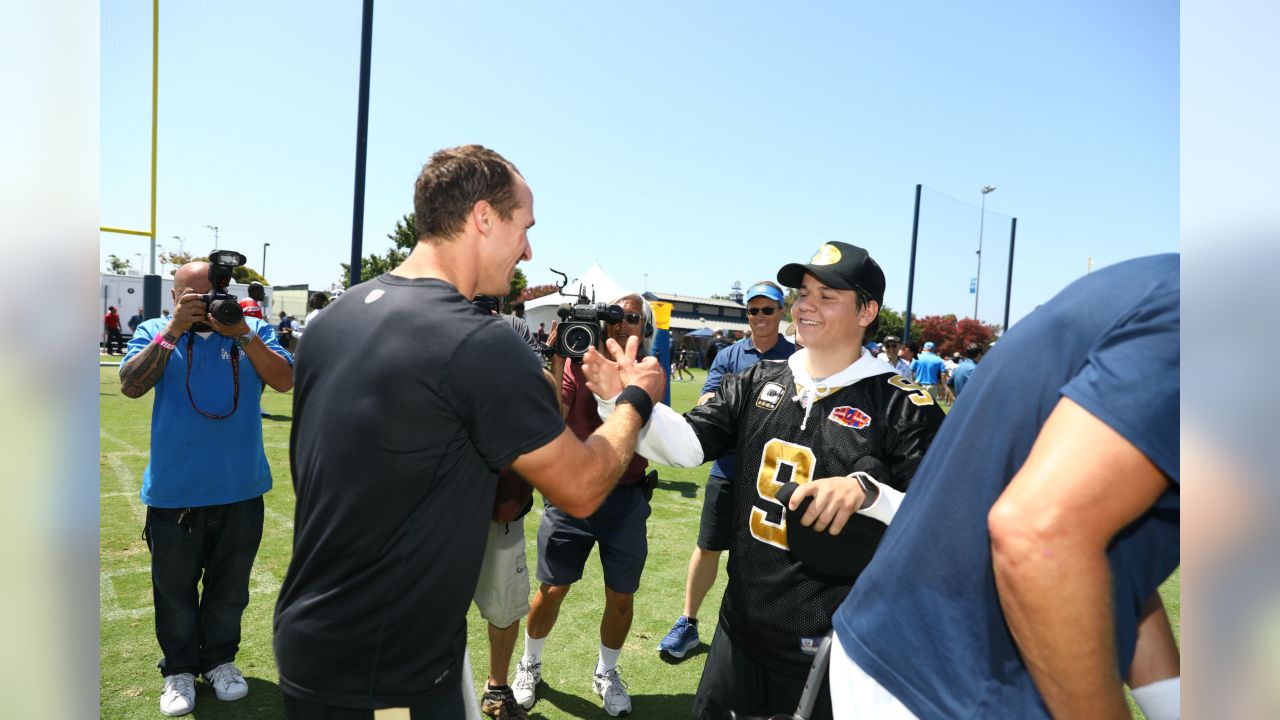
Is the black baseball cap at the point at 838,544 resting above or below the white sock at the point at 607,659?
above

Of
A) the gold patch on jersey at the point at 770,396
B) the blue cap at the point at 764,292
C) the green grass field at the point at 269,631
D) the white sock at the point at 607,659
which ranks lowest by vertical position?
the green grass field at the point at 269,631

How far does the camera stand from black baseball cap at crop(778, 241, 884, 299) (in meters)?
Result: 2.71

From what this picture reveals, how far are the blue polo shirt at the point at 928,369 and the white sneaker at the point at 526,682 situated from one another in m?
13.6

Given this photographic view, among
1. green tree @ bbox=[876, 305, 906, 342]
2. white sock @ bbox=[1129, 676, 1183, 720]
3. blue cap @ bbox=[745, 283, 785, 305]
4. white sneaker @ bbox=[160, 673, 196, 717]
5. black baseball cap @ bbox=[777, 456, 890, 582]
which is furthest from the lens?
green tree @ bbox=[876, 305, 906, 342]

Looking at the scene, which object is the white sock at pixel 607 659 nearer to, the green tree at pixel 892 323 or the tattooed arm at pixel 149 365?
the tattooed arm at pixel 149 365

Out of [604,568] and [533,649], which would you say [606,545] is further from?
[533,649]

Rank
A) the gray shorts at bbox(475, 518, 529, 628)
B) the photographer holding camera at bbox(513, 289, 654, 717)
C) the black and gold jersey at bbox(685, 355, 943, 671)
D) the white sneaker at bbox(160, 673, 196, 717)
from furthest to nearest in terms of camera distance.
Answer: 1. the photographer holding camera at bbox(513, 289, 654, 717)
2. the white sneaker at bbox(160, 673, 196, 717)
3. the gray shorts at bbox(475, 518, 529, 628)
4. the black and gold jersey at bbox(685, 355, 943, 671)

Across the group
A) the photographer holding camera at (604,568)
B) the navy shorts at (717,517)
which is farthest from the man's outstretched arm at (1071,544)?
the navy shorts at (717,517)

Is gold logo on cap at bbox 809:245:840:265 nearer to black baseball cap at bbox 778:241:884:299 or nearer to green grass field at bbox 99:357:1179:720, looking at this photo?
black baseball cap at bbox 778:241:884:299

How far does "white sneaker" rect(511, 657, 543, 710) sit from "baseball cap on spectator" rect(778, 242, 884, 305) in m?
2.75

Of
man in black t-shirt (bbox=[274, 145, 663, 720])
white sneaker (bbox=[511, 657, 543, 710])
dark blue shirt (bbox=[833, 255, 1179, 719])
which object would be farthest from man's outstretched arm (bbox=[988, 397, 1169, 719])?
white sneaker (bbox=[511, 657, 543, 710])

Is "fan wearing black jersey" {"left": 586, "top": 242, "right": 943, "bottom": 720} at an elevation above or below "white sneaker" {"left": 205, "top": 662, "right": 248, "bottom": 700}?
above

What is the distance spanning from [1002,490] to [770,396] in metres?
1.62

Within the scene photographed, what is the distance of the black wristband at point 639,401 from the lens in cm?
219
